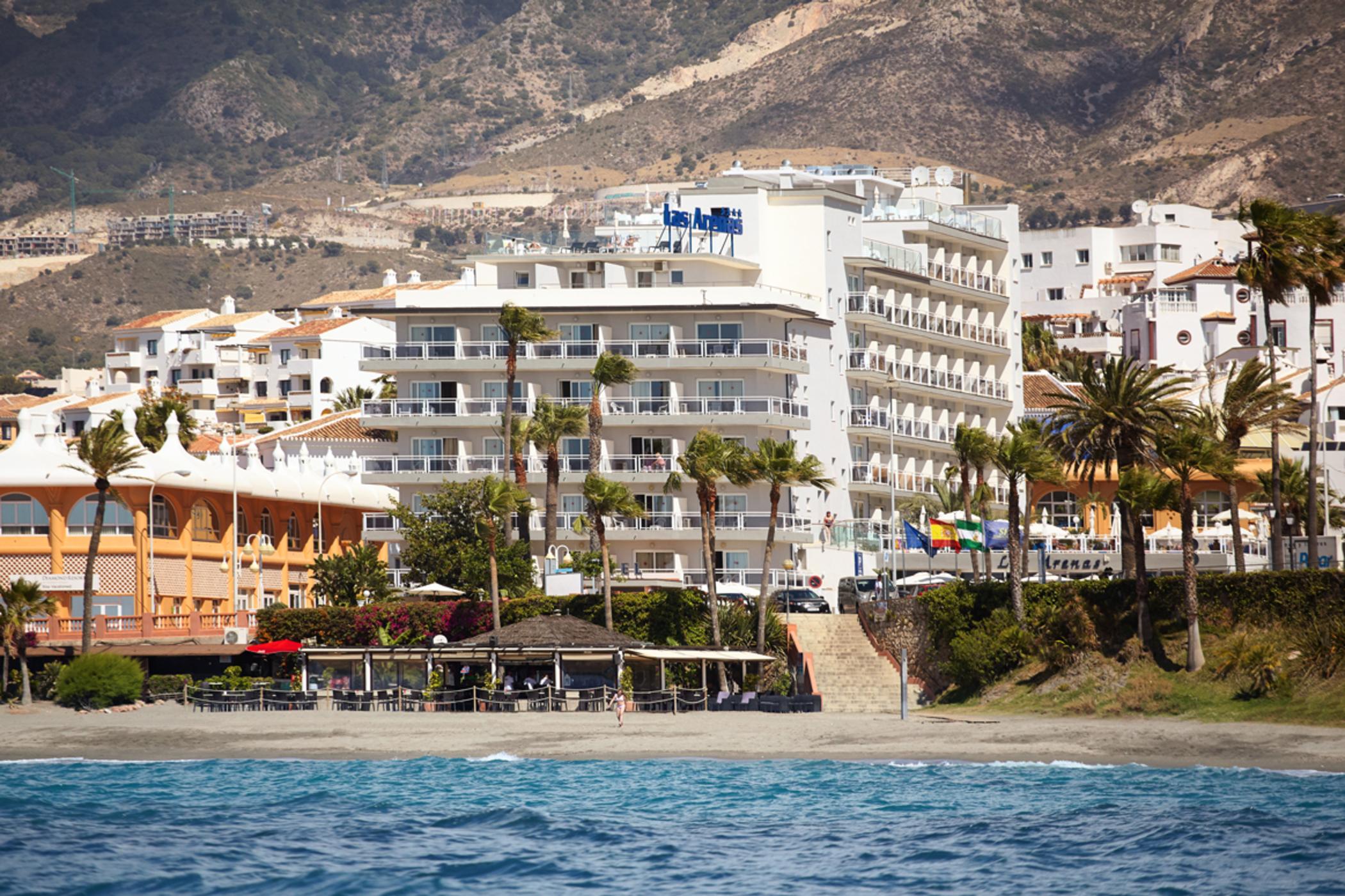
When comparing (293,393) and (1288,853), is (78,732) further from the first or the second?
(293,393)

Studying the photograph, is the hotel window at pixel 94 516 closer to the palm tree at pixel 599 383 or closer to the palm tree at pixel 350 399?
the palm tree at pixel 599 383

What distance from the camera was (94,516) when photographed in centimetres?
8781

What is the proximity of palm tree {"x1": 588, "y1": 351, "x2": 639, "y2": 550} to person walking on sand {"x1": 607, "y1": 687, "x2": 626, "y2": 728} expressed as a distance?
59.6 ft

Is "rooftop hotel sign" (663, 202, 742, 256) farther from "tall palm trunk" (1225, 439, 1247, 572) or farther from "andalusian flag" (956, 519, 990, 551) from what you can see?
"tall palm trunk" (1225, 439, 1247, 572)

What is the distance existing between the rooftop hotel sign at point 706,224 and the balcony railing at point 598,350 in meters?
8.10

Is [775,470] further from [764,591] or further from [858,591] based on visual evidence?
[858,591]

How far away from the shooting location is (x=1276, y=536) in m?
75.1

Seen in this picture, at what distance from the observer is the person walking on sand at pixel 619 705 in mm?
67188

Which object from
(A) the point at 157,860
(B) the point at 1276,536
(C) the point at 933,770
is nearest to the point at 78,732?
(A) the point at 157,860

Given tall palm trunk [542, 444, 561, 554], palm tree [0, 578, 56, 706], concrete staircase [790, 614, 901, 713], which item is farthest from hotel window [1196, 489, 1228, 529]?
palm tree [0, 578, 56, 706]

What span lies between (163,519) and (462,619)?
15336 mm

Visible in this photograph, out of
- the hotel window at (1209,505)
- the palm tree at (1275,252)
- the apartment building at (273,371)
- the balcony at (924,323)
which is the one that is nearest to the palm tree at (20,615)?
the palm tree at (1275,252)

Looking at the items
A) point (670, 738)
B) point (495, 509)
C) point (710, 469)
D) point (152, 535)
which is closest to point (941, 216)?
point (710, 469)

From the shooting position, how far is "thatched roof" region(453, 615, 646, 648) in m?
73.5
